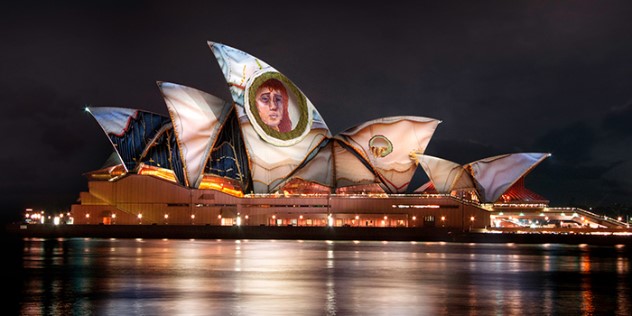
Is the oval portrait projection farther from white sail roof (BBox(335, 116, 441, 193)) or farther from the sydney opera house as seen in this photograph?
white sail roof (BBox(335, 116, 441, 193))

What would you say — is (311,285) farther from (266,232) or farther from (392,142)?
(392,142)

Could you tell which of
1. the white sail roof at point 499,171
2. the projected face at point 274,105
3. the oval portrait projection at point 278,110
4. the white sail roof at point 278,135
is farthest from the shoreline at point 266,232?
the projected face at point 274,105

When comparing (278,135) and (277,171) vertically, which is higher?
(278,135)

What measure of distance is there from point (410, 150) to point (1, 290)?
5903cm

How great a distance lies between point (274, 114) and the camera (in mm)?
79812

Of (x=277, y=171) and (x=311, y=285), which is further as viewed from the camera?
(x=277, y=171)

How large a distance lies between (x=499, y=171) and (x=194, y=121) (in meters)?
32.6

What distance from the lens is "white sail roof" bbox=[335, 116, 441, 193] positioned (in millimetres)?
81250

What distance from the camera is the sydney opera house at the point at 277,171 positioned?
76938 mm

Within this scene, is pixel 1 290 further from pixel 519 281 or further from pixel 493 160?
pixel 493 160

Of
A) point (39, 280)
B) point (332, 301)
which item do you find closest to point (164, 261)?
point (39, 280)

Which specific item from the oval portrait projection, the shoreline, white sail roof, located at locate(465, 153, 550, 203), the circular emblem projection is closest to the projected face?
the oval portrait projection

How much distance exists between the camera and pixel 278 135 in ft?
263

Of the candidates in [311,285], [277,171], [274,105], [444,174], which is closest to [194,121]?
[274,105]
